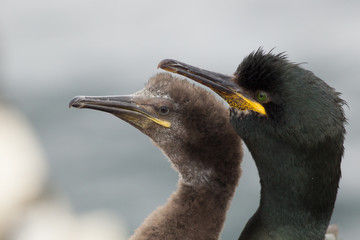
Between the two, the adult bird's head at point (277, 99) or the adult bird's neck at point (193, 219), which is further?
the adult bird's neck at point (193, 219)

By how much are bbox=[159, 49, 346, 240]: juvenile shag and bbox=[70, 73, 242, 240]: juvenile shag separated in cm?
27

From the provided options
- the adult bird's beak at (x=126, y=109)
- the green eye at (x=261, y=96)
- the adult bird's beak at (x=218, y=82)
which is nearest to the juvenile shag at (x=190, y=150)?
the adult bird's beak at (x=126, y=109)

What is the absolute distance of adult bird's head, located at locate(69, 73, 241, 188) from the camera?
411cm

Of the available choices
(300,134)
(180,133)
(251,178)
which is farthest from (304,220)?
(251,178)

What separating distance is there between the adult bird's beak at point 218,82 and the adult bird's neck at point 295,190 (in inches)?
9.5

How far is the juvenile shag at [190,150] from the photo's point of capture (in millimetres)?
4109

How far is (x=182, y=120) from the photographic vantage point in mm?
4234

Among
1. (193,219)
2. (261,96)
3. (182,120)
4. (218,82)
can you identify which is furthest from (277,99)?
(193,219)

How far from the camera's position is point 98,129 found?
1048 cm

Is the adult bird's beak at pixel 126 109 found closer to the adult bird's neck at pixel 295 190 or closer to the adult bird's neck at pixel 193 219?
the adult bird's neck at pixel 193 219

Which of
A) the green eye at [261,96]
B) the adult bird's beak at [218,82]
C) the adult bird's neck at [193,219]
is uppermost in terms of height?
the green eye at [261,96]

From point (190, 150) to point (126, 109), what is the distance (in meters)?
0.43

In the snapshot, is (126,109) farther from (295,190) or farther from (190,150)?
(295,190)

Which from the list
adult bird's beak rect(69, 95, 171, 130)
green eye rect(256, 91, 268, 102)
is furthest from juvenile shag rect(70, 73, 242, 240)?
green eye rect(256, 91, 268, 102)
